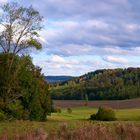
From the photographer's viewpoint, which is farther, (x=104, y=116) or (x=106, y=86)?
(x=106, y=86)

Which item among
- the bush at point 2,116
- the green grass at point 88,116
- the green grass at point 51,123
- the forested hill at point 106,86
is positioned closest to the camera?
the green grass at point 51,123

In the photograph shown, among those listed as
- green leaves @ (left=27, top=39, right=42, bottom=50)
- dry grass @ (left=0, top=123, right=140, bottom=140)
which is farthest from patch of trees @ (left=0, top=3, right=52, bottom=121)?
dry grass @ (left=0, top=123, right=140, bottom=140)

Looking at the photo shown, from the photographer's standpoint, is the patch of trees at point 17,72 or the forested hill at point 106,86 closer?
the patch of trees at point 17,72

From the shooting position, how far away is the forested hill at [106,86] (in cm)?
12935

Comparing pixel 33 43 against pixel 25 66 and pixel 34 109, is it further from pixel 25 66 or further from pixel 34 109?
pixel 34 109

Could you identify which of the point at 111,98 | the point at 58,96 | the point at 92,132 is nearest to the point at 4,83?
the point at 92,132

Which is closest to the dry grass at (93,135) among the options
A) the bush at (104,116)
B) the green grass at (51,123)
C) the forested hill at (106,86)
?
the green grass at (51,123)

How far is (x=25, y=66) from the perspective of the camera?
57469mm

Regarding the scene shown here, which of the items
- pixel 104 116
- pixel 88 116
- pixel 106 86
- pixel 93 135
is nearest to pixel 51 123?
pixel 93 135

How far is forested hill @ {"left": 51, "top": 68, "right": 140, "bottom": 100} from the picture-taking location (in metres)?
129

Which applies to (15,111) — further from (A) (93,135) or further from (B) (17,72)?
(A) (93,135)

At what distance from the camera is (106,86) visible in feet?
465

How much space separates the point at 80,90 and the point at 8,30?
304ft

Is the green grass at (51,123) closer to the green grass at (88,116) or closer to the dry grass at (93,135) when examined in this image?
the green grass at (88,116)
